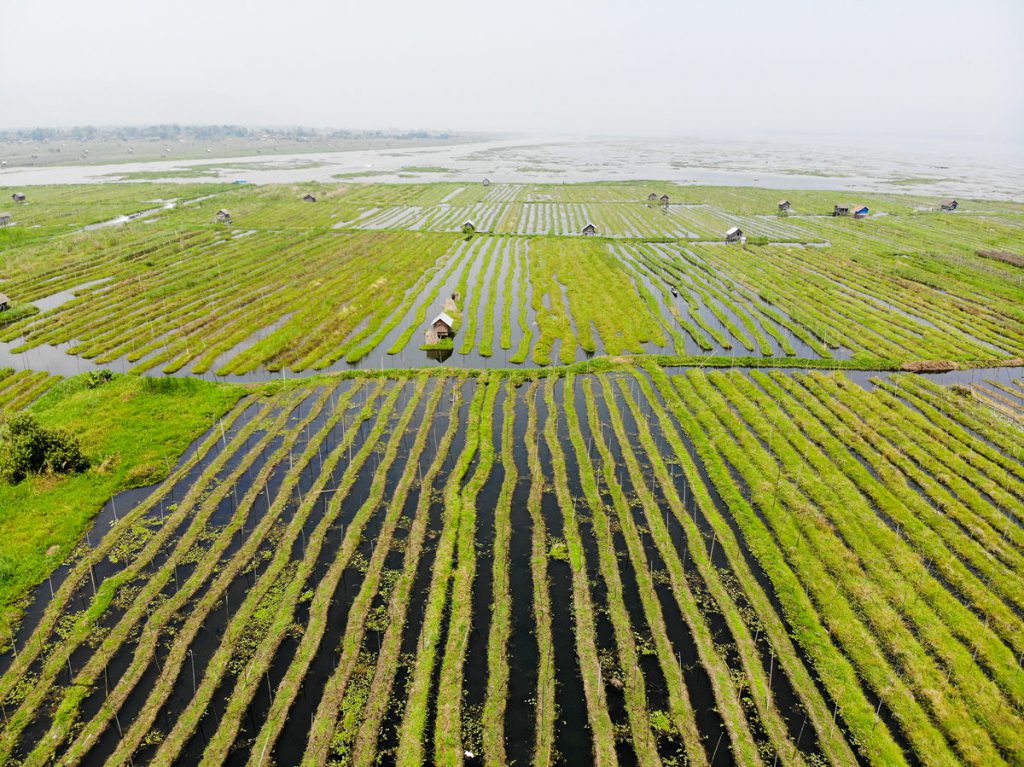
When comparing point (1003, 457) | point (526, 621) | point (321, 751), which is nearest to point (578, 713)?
point (526, 621)

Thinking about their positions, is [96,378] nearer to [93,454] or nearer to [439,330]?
[93,454]

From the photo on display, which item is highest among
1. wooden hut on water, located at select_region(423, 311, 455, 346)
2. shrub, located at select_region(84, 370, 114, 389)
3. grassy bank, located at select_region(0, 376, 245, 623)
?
wooden hut on water, located at select_region(423, 311, 455, 346)

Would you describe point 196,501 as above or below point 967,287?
below

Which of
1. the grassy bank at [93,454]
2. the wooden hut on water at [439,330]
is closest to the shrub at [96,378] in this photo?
the grassy bank at [93,454]

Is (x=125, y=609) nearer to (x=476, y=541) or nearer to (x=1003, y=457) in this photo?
(x=476, y=541)

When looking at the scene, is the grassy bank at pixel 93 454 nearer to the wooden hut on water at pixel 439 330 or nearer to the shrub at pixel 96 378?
the shrub at pixel 96 378

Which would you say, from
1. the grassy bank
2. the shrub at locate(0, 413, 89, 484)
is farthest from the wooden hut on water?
the shrub at locate(0, 413, 89, 484)

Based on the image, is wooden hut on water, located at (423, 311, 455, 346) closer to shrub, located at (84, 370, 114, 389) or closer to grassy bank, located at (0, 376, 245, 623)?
grassy bank, located at (0, 376, 245, 623)

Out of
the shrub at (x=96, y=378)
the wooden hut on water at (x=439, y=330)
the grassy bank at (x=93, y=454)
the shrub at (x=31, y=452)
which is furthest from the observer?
the wooden hut on water at (x=439, y=330)
